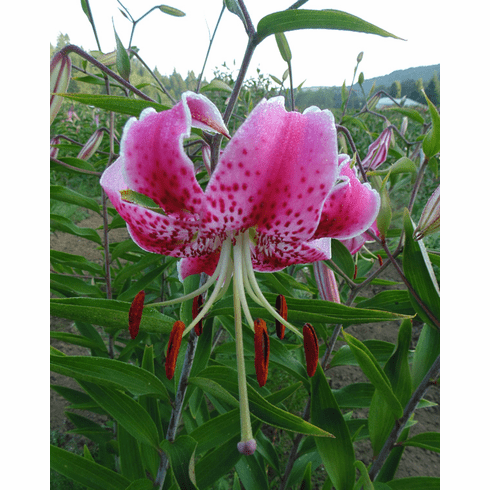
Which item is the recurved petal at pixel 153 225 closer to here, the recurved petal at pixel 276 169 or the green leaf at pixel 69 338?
the recurved petal at pixel 276 169

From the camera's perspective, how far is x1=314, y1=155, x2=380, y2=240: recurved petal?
40 cm

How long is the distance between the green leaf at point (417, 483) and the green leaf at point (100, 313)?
19.6 inches

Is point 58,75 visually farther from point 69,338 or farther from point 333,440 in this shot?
point 333,440

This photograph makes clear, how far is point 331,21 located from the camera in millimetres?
352

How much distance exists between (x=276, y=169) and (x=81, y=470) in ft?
2.06

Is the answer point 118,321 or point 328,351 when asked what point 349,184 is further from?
point 328,351

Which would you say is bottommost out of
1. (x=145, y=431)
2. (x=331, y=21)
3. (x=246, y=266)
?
(x=145, y=431)

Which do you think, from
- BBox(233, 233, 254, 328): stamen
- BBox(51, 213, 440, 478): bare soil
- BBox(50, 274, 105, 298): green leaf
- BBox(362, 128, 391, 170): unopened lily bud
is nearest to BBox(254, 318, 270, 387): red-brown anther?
BBox(233, 233, 254, 328): stamen

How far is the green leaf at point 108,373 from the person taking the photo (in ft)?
1.53

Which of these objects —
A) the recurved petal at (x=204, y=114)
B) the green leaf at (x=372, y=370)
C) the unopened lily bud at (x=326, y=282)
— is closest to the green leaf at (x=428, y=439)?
the green leaf at (x=372, y=370)

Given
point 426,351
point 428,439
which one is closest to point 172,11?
point 426,351

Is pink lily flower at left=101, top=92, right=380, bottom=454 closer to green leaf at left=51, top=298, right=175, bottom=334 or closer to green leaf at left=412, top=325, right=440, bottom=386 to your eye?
green leaf at left=51, top=298, right=175, bottom=334
